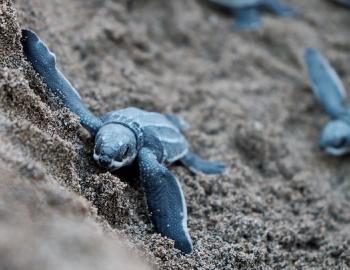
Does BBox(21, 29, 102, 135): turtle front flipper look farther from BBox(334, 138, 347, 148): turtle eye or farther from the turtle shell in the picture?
BBox(334, 138, 347, 148): turtle eye

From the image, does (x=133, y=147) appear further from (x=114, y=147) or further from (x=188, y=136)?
(x=188, y=136)

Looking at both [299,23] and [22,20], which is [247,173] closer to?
[22,20]

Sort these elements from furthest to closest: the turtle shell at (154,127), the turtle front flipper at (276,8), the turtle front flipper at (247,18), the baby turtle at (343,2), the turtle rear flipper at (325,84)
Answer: the baby turtle at (343,2) → the turtle front flipper at (276,8) → the turtle front flipper at (247,18) → the turtle rear flipper at (325,84) → the turtle shell at (154,127)

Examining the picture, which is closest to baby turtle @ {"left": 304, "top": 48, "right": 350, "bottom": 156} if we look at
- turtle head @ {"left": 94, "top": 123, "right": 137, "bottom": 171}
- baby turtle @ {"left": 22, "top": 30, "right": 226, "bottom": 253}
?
baby turtle @ {"left": 22, "top": 30, "right": 226, "bottom": 253}

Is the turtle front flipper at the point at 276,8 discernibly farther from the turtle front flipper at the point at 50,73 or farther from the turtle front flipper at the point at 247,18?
the turtle front flipper at the point at 50,73

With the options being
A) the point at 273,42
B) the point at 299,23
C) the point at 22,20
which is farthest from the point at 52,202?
the point at 299,23

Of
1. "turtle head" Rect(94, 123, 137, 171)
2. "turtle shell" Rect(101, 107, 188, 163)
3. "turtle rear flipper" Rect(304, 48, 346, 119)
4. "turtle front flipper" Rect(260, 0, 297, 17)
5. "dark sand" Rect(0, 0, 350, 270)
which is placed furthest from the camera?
"turtle front flipper" Rect(260, 0, 297, 17)

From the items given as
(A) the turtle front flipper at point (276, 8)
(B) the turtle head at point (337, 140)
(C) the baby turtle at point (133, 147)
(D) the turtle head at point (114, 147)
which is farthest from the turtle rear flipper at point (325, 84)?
(D) the turtle head at point (114, 147)
